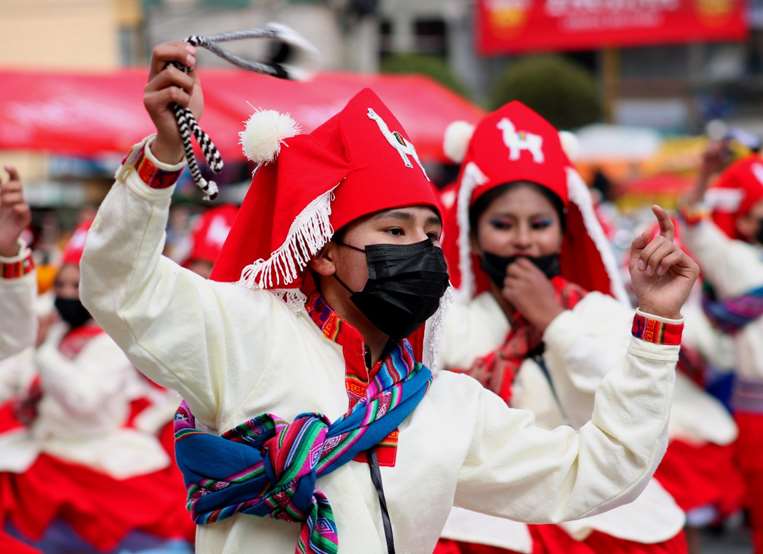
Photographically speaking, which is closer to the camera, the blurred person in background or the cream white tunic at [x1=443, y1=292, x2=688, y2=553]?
the cream white tunic at [x1=443, y1=292, x2=688, y2=553]

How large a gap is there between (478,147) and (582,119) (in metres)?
23.5

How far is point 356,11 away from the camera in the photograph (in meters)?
30.9

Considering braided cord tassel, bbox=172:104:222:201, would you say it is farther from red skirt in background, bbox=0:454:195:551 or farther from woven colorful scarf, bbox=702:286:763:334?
woven colorful scarf, bbox=702:286:763:334

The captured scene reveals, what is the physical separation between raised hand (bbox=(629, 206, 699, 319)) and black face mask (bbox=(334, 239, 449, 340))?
17.0 inches

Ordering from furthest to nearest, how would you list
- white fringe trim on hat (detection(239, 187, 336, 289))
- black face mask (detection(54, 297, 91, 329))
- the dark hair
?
black face mask (detection(54, 297, 91, 329)) < the dark hair < white fringe trim on hat (detection(239, 187, 336, 289))

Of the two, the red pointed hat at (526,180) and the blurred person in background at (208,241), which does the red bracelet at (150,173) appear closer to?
the red pointed hat at (526,180)

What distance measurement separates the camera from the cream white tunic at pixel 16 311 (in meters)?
3.91

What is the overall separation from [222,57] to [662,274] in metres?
1.02

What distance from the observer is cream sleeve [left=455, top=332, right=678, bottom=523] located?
2662 millimetres

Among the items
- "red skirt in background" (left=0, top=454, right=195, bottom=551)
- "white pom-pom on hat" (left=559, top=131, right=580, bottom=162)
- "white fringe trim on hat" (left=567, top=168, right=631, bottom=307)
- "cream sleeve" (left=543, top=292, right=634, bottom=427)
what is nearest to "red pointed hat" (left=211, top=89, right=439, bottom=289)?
"cream sleeve" (left=543, top=292, right=634, bottom=427)

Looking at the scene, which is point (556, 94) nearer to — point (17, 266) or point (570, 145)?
point (570, 145)

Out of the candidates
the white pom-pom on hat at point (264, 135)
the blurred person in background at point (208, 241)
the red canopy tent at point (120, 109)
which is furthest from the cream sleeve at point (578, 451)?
the red canopy tent at point (120, 109)

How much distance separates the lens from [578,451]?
9.20 feet

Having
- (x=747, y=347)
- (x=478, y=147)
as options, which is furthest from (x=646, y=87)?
(x=478, y=147)
